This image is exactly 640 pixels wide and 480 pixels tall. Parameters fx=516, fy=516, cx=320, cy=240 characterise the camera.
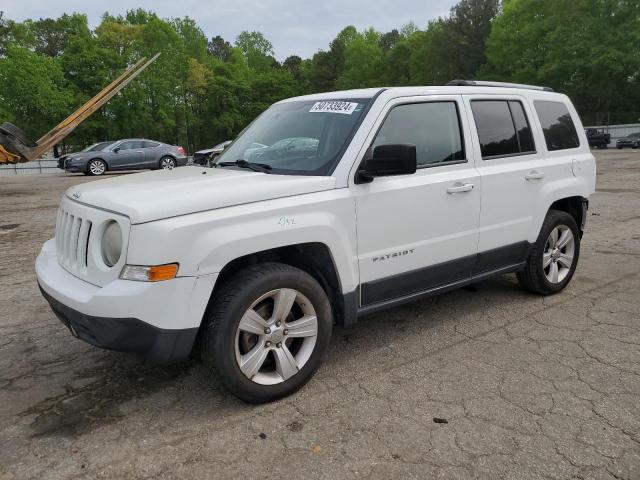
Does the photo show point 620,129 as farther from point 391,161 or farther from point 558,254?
point 391,161

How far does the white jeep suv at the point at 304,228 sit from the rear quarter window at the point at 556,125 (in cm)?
3

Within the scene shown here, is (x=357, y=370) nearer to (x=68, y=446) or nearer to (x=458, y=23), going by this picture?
(x=68, y=446)

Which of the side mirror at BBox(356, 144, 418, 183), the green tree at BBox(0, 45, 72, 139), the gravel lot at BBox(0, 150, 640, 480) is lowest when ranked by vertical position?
the gravel lot at BBox(0, 150, 640, 480)

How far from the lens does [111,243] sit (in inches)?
109

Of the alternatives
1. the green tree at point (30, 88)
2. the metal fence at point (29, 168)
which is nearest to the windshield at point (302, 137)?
the metal fence at point (29, 168)

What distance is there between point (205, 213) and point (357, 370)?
1.50 metres

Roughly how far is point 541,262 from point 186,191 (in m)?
3.25

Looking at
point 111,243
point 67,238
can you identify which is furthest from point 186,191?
point 67,238

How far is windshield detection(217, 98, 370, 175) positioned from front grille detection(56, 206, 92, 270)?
3.98 ft

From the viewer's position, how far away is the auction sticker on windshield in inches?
141

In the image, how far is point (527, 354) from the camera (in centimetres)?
361

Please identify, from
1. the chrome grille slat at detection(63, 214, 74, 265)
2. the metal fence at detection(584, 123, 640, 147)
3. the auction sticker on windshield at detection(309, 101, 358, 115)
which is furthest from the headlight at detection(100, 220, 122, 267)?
the metal fence at detection(584, 123, 640, 147)

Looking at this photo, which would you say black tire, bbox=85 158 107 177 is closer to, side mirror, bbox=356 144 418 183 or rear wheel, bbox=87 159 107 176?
rear wheel, bbox=87 159 107 176

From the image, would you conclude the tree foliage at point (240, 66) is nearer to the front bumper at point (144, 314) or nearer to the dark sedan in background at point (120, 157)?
the dark sedan in background at point (120, 157)
